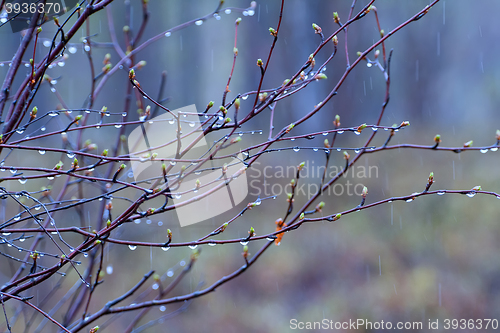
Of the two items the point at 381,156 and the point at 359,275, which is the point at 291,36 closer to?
the point at 381,156

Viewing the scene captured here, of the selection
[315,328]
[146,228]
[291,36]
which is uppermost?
[291,36]

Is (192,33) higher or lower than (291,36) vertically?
higher

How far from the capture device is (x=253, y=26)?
948cm

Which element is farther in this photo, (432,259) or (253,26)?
(253,26)

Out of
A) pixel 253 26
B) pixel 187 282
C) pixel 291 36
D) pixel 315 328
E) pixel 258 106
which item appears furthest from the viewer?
pixel 253 26

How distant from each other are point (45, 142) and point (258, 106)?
10.6 m

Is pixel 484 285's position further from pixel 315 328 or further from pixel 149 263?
pixel 149 263

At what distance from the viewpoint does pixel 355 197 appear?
724 centimetres

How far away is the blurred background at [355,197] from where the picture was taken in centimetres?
538

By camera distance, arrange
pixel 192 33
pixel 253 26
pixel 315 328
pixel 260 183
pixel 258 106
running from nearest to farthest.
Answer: pixel 258 106, pixel 315 328, pixel 260 183, pixel 253 26, pixel 192 33

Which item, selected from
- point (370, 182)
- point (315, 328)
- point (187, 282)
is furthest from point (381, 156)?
point (187, 282)

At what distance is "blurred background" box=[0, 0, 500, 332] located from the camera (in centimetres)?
538

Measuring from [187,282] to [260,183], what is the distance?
2.71 metres

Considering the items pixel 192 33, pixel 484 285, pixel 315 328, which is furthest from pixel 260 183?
pixel 192 33
